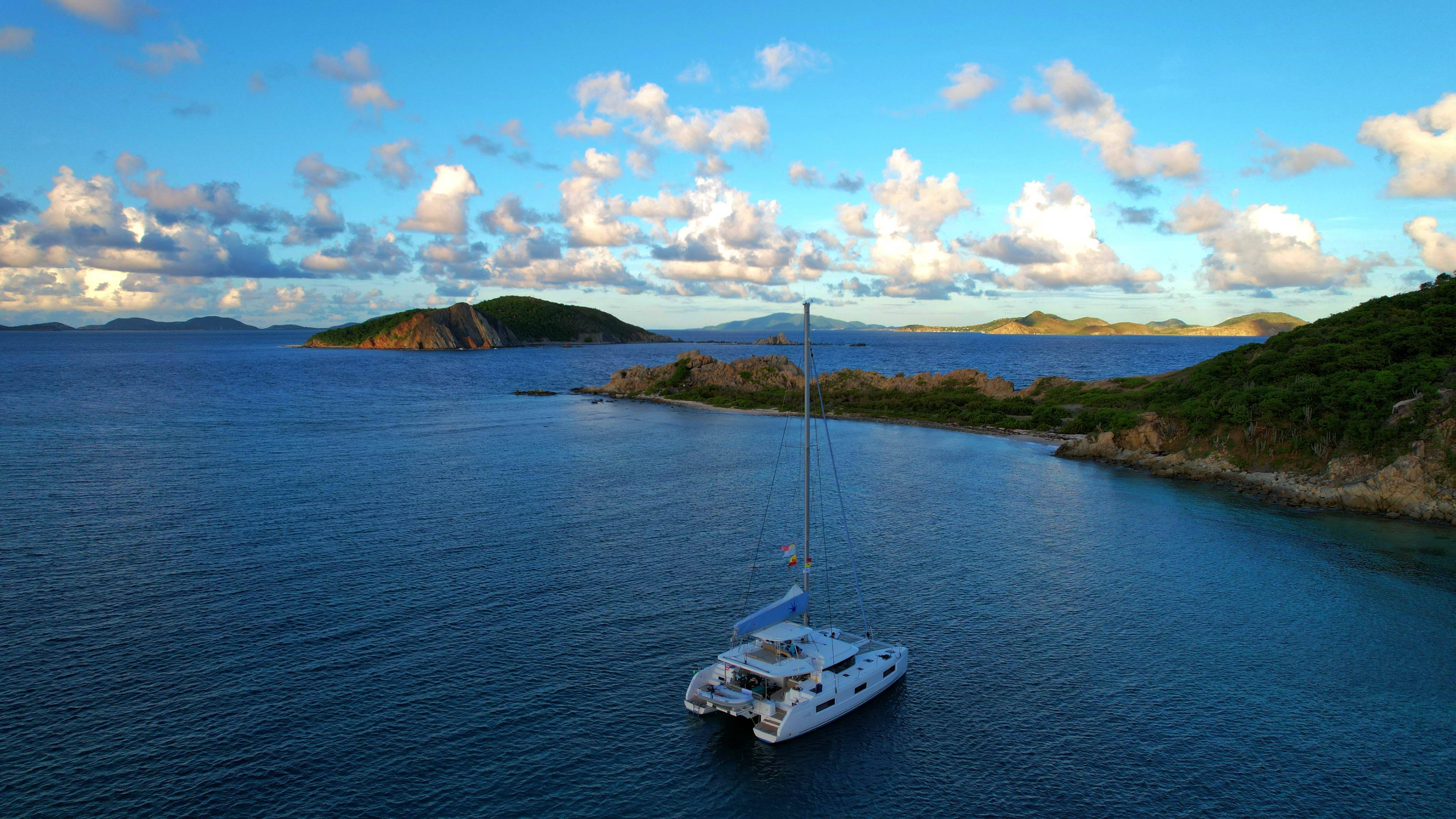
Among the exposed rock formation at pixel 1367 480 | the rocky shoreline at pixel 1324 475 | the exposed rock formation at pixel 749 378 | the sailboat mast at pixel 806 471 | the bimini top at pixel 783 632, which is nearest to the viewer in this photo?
the bimini top at pixel 783 632

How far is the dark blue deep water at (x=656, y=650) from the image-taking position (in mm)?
23062

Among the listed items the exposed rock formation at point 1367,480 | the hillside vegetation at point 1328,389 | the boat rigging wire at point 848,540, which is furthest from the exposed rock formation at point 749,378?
the boat rigging wire at point 848,540

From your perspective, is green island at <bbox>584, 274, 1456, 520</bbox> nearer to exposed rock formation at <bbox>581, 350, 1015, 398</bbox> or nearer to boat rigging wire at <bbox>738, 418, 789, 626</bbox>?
boat rigging wire at <bbox>738, 418, 789, 626</bbox>

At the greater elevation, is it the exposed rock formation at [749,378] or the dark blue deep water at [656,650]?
the exposed rock formation at [749,378]

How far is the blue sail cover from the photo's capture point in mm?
28703

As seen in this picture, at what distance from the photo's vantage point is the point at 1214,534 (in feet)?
162

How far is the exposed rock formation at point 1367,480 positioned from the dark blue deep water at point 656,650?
302cm

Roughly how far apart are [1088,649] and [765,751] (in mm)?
15314

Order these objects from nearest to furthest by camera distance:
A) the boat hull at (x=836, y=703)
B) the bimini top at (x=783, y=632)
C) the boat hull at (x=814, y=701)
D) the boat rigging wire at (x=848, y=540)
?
the boat hull at (x=836, y=703)
the boat hull at (x=814, y=701)
the bimini top at (x=783, y=632)
the boat rigging wire at (x=848, y=540)

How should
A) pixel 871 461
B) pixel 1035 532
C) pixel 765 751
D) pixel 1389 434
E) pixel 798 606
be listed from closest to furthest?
pixel 765 751 < pixel 798 606 < pixel 1035 532 < pixel 1389 434 < pixel 871 461

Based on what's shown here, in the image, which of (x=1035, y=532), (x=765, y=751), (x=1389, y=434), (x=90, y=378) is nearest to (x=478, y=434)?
(x=1035, y=532)

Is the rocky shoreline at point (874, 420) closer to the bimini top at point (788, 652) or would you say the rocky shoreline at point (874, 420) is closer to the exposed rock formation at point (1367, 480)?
the exposed rock formation at point (1367, 480)

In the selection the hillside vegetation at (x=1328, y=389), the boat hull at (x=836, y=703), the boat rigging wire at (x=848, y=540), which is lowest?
the boat hull at (x=836, y=703)

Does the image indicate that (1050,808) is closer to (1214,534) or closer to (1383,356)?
(1214,534)
